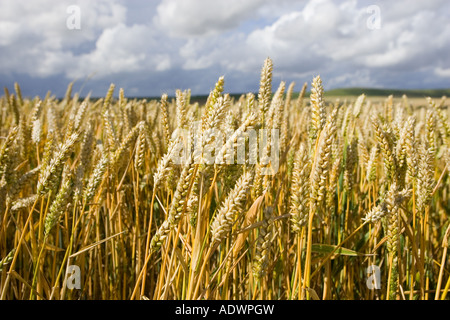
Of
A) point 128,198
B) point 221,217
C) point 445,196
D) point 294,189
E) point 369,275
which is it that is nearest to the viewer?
point 221,217

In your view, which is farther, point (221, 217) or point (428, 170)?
point (428, 170)

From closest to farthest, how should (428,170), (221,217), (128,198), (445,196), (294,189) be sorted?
(221,217), (294,189), (428,170), (128,198), (445,196)

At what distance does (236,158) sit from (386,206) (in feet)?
1.45

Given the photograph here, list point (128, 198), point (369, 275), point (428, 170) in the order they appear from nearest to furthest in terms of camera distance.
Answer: point (428, 170)
point (369, 275)
point (128, 198)

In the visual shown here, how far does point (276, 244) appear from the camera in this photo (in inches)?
52.5

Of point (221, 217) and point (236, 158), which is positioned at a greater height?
point (236, 158)

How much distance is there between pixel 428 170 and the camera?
3.15 ft

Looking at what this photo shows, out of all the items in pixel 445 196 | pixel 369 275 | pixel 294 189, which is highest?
pixel 294 189

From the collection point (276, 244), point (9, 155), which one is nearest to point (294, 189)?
point (276, 244)
